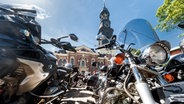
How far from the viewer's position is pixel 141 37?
2.24 meters

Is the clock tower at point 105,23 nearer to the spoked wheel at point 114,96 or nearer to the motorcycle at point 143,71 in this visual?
the motorcycle at point 143,71

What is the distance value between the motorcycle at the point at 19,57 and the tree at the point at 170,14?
31.6ft

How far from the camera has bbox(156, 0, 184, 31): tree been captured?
1041 cm

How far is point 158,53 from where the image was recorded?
1.75 metres

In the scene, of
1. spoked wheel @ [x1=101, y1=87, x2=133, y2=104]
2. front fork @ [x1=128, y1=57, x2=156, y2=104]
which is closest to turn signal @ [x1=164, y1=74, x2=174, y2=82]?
spoked wheel @ [x1=101, y1=87, x2=133, y2=104]

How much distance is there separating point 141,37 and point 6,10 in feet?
5.68

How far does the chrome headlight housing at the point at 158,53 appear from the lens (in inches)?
68.5

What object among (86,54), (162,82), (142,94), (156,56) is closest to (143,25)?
(156,56)

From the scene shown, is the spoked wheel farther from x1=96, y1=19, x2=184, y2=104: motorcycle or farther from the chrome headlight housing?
the chrome headlight housing

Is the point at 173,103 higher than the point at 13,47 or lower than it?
lower

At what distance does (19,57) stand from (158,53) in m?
1.49

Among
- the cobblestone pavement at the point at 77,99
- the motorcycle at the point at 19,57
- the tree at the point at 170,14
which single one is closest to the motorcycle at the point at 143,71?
the motorcycle at the point at 19,57

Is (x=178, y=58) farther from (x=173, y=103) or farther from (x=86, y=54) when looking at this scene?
(x=86, y=54)

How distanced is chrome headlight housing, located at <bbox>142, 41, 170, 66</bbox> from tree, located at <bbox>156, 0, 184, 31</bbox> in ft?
31.0
